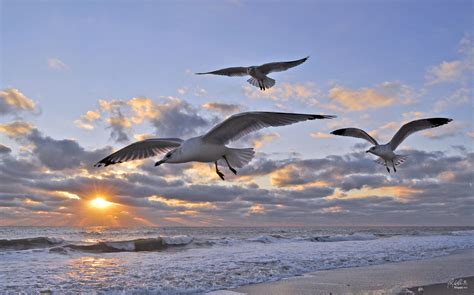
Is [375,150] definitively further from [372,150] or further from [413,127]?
[413,127]

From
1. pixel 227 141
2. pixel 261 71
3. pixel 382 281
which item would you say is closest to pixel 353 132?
pixel 261 71

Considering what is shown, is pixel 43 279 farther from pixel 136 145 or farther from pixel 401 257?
pixel 401 257

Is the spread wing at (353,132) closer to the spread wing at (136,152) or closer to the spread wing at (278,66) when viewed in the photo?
the spread wing at (278,66)

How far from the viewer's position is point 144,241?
21.0 metres

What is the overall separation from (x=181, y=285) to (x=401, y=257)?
733 centimetres

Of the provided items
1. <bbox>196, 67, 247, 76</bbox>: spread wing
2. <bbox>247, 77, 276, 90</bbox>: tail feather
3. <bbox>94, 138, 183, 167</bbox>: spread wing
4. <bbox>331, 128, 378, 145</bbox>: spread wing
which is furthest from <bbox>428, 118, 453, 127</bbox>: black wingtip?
<bbox>94, 138, 183, 167</bbox>: spread wing

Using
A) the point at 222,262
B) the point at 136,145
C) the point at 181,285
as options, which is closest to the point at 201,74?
the point at 136,145

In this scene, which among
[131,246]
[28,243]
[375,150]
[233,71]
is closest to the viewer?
[375,150]

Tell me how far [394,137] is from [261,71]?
317cm

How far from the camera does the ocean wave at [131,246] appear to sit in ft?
58.3

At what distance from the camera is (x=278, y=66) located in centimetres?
1026

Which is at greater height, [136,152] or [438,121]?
[438,121]

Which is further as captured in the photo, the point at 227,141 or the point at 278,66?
the point at 278,66

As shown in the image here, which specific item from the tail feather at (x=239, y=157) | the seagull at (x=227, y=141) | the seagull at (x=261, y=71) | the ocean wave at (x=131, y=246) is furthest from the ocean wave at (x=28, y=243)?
the tail feather at (x=239, y=157)
